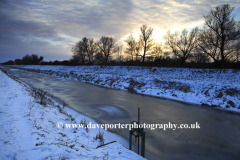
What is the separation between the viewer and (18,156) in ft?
8.38

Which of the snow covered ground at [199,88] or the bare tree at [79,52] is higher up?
the bare tree at [79,52]

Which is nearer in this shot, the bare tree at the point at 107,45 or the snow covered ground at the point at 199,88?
the snow covered ground at the point at 199,88

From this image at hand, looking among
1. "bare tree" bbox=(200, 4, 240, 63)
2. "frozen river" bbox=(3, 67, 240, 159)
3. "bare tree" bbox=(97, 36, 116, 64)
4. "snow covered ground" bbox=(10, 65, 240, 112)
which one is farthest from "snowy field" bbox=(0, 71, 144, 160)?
"bare tree" bbox=(97, 36, 116, 64)

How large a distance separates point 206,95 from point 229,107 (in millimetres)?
2081

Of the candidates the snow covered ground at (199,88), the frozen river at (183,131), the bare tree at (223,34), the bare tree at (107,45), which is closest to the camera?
the frozen river at (183,131)

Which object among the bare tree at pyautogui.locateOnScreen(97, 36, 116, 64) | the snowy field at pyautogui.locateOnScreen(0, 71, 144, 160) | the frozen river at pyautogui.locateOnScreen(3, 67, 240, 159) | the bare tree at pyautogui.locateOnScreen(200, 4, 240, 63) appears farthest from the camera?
the bare tree at pyautogui.locateOnScreen(97, 36, 116, 64)

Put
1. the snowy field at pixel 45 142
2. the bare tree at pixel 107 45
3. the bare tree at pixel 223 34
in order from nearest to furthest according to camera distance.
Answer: the snowy field at pixel 45 142 < the bare tree at pixel 223 34 < the bare tree at pixel 107 45

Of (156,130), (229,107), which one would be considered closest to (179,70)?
(229,107)

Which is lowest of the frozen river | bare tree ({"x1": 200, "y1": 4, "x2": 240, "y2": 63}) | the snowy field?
the frozen river

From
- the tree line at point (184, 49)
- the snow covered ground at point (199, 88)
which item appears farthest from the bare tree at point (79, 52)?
the snow covered ground at point (199, 88)

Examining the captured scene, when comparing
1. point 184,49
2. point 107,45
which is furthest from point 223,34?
point 107,45

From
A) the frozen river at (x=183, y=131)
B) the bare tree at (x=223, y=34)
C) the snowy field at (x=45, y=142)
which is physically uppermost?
the bare tree at (x=223, y=34)

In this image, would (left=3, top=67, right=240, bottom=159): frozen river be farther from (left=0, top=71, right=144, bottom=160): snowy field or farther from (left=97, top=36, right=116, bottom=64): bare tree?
(left=97, top=36, right=116, bottom=64): bare tree

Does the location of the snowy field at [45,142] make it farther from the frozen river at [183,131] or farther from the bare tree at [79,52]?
the bare tree at [79,52]
